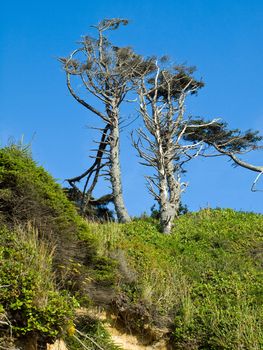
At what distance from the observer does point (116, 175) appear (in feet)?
85.8

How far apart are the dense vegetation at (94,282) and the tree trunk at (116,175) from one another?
314 inches

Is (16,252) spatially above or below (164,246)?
below

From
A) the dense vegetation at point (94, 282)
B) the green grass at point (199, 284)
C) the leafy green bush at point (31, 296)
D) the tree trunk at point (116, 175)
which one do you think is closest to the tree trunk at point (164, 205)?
the tree trunk at point (116, 175)

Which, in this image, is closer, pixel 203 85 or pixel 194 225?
pixel 194 225

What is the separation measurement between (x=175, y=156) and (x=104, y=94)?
12.4 feet

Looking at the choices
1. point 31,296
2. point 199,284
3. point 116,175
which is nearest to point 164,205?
point 116,175

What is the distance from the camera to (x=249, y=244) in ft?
63.0

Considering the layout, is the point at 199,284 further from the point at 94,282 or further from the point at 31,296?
the point at 31,296

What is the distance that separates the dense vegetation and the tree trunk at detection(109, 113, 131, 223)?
7.98 meters

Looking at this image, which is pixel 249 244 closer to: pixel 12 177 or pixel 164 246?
pixel 164 246

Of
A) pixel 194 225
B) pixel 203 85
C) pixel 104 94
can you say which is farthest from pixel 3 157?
pixel 203 85

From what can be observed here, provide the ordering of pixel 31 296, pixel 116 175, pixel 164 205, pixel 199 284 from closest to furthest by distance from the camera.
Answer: pixel 31 296
pixel 199 284
pixel 164 205
pixel 116 175

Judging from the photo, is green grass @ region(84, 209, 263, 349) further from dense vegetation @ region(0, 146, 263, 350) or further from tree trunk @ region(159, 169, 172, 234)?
tree trunk @ region(159, 169, 172, 234)

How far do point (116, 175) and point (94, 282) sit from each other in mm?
14007
